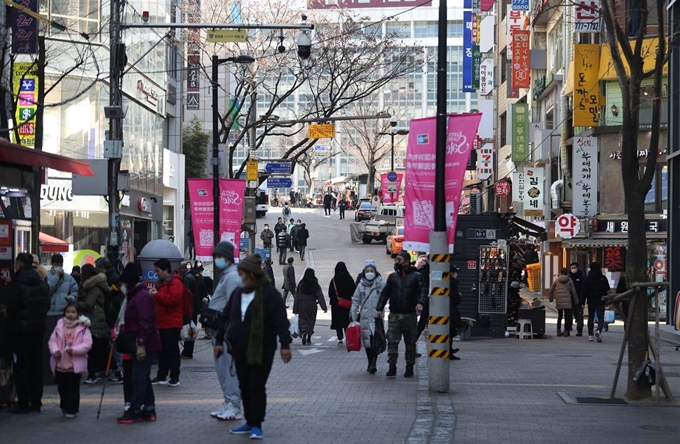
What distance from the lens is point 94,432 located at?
10977 millimetres

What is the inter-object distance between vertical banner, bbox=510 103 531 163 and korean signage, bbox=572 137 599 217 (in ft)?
39.9

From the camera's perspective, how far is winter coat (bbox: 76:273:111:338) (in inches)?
588

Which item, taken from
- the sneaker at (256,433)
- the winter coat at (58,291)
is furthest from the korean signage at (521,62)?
the sneaker at (256,433)

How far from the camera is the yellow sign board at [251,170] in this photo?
134ft

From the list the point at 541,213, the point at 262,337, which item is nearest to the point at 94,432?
the point at 262,337

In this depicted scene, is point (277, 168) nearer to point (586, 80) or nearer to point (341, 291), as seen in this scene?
point (586, 80)

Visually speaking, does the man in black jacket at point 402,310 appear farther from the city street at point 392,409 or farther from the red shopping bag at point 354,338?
the red shopping bag at point 354,338

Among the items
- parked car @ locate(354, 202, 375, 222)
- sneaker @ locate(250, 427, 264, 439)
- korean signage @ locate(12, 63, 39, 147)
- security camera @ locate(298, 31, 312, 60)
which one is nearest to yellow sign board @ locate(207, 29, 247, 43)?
security camera @ locate(298, 31, 312, 60)

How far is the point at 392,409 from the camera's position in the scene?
43.2 ft

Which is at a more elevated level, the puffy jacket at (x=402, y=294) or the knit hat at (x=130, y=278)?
the knit hat at (x=130, y=278)

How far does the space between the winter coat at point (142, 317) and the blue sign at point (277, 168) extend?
30883mm

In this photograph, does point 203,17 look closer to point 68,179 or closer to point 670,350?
point 68,179

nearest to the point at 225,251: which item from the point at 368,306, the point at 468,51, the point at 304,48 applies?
the point at 368,306

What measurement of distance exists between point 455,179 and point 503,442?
5033 mm
